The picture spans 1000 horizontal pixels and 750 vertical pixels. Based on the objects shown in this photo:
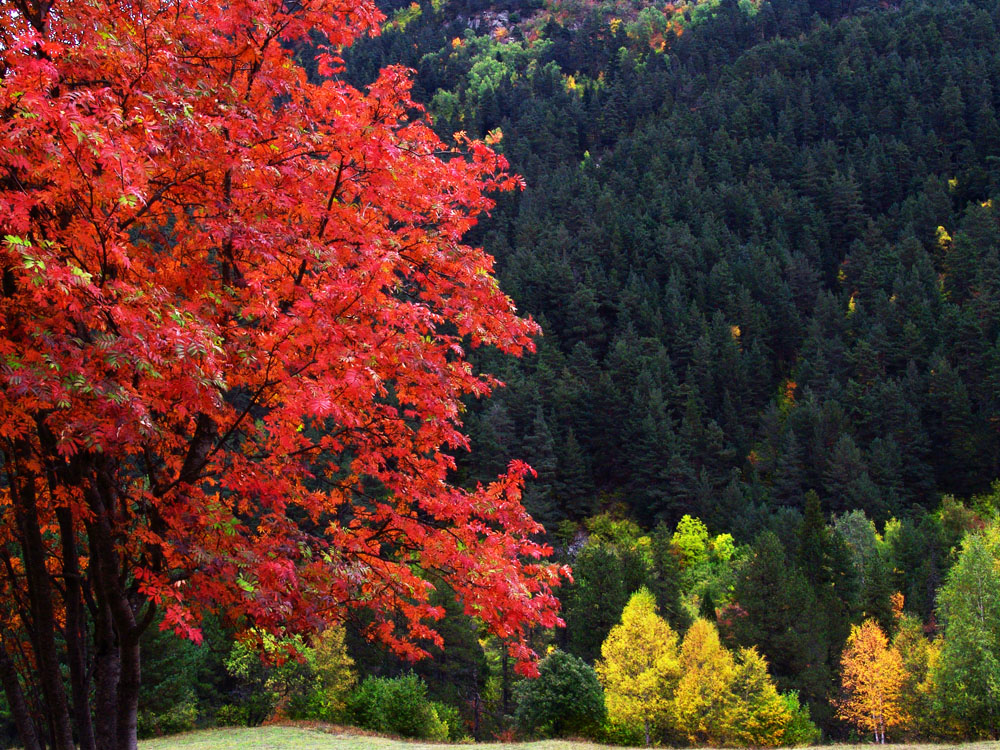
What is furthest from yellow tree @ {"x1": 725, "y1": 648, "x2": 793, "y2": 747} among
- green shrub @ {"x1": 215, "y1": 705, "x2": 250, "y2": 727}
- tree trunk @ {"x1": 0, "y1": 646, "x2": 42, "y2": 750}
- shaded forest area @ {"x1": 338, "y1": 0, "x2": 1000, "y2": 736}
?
tree trunk @ {"x1": 0, "y1": 646, "x2": 42, "y2": 750}

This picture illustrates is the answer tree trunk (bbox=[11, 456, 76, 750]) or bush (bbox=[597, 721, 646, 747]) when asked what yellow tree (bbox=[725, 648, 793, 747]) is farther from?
tree trunk (bbox=[11, 456, 76, 750])

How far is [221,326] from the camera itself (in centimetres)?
518

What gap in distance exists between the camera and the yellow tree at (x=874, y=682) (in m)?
37.3

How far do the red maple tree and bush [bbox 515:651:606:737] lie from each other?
2676cm

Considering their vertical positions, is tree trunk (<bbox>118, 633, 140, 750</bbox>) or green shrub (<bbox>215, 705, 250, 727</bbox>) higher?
tree trunk (<bbox>118, 633, 140, 750</bbox>)

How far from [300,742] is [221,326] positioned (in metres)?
21.5

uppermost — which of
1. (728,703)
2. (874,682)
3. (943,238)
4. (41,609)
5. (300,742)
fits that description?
(943,238)

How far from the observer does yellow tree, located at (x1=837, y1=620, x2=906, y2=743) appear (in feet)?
122

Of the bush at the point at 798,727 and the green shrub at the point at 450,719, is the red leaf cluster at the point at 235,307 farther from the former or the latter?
the green shrub at the point at 450,719

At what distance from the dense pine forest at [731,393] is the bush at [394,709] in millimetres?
153

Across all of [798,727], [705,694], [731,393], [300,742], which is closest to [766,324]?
[731,393]

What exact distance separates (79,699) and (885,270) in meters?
104

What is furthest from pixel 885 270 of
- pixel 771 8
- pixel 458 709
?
pixel 771 8

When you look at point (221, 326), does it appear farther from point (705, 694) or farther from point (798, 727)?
point (798, 727)
